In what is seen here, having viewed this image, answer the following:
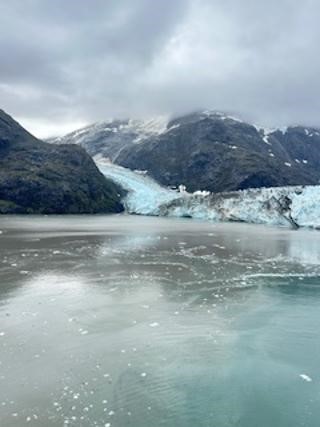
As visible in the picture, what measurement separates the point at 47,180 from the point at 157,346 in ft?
286

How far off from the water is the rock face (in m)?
70.6

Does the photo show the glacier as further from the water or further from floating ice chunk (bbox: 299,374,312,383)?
floating ice chunk (bbox: 299,374,312,383)

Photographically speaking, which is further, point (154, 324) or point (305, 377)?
point (154, 324)

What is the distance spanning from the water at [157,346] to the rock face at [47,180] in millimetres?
70589

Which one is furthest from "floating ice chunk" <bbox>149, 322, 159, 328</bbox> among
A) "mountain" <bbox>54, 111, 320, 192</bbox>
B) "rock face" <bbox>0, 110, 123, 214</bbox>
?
"mountain" <bbox>54, 111, 320, 192</bbox>

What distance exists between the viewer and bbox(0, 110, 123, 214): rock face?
88.0m

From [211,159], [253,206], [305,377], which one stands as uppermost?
[211,159]

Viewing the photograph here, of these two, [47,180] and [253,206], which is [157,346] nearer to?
[253,206]

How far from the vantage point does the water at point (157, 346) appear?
7.18 m

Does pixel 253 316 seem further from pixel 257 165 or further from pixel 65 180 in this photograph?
pixel 257 165

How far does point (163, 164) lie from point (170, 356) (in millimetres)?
159408

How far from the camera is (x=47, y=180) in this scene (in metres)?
93.6

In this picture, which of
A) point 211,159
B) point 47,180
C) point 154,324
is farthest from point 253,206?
point 211,159

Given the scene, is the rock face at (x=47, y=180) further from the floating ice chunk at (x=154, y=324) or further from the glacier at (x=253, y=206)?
the floating ice chunk at (x=154, y=324)
